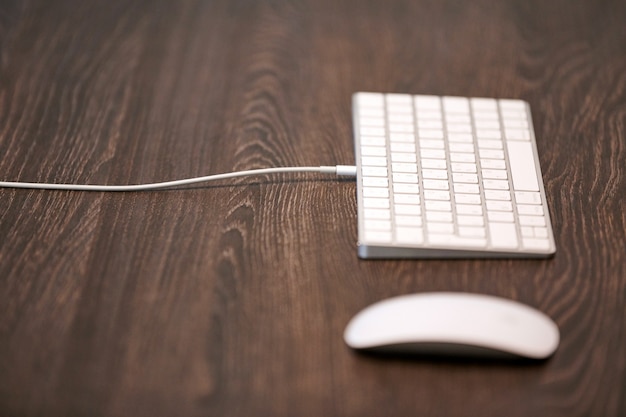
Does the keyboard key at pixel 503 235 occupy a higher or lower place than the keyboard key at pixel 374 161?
lower

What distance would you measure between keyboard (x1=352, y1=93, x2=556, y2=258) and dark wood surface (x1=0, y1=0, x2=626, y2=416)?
0.07 ft

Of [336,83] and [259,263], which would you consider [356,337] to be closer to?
[259,263]

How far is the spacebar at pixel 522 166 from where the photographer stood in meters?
0.65

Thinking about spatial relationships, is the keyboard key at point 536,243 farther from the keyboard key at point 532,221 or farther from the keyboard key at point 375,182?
the keyboard key at point 375,182

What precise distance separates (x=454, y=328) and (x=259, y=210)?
0.81 feet

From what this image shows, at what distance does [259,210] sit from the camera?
64cm

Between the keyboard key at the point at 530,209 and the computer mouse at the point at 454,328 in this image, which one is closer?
the computer mouse at the point at 454,328

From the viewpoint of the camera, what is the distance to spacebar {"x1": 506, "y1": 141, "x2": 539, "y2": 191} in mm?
654

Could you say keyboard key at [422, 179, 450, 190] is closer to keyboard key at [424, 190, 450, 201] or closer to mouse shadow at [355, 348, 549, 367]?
keyboard key at [424, 190, 450, 201]

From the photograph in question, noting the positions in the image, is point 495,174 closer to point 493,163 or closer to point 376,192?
point 493,163

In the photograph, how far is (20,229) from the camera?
0.61m

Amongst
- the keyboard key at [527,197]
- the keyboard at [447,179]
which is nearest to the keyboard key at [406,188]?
the keyboard at [447,179]

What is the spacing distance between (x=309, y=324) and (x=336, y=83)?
37 centimetres

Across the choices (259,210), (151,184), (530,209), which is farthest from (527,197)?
(151,184)
